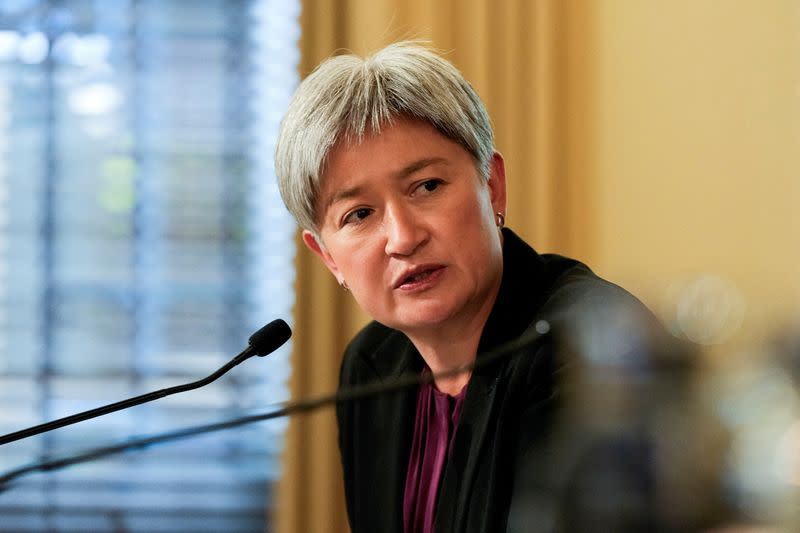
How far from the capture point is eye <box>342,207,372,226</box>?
1.40m

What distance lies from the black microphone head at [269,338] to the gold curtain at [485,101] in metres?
1.30

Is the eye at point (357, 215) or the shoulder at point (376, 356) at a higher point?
the eye at point (357, 215)

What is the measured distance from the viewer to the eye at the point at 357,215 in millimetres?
1403

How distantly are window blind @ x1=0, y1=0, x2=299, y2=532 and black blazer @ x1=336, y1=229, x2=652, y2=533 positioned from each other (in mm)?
1053

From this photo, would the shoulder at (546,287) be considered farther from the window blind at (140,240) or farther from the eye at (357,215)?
the window blind at (140,240)

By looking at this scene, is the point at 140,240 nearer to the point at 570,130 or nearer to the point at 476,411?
the point at 570,130

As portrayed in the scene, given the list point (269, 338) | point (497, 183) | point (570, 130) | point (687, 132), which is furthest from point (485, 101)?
point (269, 338)

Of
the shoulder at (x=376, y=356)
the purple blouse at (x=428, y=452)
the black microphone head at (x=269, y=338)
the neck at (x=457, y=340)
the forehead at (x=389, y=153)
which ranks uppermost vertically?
the forehead at (x=389, y=153)

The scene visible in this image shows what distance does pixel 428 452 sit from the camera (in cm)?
150

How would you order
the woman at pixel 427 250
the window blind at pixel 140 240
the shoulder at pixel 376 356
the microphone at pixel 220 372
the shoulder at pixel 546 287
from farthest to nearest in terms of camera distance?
1. the window blind at pixel 140 240
2. the shoulder at pixel 376 356
3. the woman at pixel 427 250
4. the shoulder at pixel 546 287
5. the microphone at pixel 220 372

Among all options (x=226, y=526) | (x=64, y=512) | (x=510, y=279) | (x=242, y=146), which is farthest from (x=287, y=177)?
(x=64, y=512)

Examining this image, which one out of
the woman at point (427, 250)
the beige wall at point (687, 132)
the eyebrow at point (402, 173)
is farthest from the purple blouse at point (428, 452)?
the beige wall at point (687, 132)

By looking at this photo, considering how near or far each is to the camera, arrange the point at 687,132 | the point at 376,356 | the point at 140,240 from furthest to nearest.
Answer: the point at 140,240
the point at 687,132
the point at 376,356

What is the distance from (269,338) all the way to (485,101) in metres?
1.49
